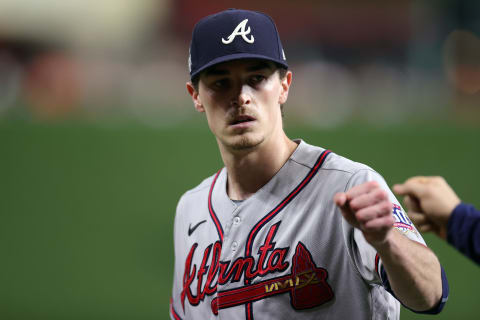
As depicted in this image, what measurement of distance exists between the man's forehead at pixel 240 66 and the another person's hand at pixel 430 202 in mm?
870

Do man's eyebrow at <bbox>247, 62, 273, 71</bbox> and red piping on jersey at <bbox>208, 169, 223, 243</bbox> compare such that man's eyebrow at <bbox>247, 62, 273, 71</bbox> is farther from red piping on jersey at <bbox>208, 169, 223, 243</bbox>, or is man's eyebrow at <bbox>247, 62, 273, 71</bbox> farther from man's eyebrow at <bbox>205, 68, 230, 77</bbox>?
red piping on jersey at <bbox>208, 169, 223, 243</bbox>

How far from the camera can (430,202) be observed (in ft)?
3.59

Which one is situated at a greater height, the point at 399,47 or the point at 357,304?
the point at 399,47

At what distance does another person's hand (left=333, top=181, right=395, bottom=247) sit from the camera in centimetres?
120

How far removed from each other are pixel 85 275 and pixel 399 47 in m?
5.60

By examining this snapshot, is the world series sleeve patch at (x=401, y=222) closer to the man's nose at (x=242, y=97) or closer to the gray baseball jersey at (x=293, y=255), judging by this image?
the gray baseball jersey at (x=293, y=255)

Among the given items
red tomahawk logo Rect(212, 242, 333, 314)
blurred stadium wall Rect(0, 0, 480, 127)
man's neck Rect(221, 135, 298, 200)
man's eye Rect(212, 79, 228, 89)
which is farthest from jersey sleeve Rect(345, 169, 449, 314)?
blurred stadium wall Rect(0, 0, 480, 127)

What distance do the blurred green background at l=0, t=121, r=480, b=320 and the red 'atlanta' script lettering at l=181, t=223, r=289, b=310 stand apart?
2.36 metres

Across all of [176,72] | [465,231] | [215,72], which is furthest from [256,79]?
[176,72]

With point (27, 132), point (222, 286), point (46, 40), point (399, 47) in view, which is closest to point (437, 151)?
point (222, 286)

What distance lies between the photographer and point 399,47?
7.76m

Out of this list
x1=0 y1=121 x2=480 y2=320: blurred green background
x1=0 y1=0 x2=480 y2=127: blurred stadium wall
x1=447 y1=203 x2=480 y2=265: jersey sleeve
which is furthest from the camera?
x1=0 y1=0 x2=480 y2=127: blurred stadium wall

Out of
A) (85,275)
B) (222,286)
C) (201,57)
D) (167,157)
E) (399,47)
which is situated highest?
(399,47)

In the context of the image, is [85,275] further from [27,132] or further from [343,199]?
[343,199]
